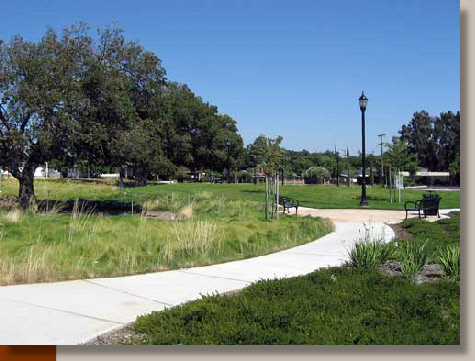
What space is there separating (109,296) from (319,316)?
98.7 inches

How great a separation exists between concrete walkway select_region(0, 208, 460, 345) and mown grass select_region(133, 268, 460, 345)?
537 mm

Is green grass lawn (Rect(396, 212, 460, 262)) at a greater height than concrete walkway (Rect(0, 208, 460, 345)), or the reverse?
green grass lawn (Rect(396, 212, 460, 262))

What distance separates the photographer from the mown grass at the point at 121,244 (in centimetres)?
700

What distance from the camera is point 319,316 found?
462cm

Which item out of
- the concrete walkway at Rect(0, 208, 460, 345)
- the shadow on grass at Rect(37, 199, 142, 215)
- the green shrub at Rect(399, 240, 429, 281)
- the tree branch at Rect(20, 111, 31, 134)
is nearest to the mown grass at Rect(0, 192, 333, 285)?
the concrete walkway at Rect(0, 208, 460, 345)

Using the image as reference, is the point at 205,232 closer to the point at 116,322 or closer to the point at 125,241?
the point at 125,241

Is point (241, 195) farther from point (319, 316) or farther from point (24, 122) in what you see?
point (319, 316)

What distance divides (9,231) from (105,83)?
6.65 m

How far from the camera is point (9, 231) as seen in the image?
374 inches

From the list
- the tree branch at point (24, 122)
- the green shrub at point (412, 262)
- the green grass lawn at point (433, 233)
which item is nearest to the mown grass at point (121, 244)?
the green grass lawn at point (433, 233)

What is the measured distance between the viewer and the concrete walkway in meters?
4.52

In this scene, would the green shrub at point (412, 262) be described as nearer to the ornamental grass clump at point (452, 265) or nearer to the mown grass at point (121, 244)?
the ornamental grass clump at point (452, 265)

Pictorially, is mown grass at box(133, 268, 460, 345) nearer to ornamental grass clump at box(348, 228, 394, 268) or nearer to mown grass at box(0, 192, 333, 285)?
ornamental grass clump at box(348, 228, 394, 268)

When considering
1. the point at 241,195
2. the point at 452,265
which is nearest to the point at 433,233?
the point at 452,265
